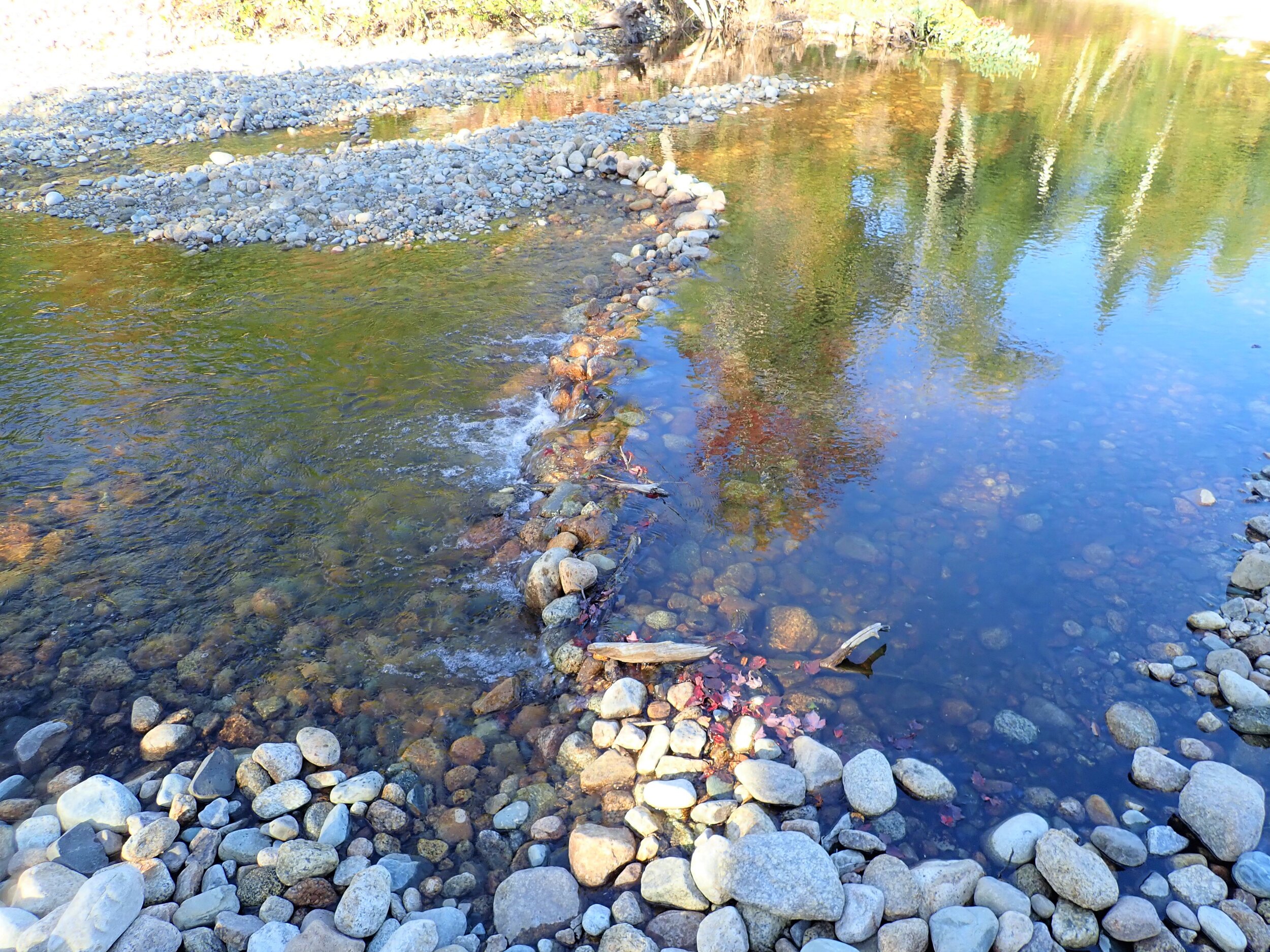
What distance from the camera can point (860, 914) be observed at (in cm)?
360

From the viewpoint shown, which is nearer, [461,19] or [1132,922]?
[1132,922]

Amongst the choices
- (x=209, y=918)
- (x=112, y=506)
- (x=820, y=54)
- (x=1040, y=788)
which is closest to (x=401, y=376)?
(x=112, y=506)

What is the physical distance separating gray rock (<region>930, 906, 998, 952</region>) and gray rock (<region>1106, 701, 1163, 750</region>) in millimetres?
1621

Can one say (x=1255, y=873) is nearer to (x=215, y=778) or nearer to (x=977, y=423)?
(x=977, y=423)

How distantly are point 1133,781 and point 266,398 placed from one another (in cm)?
818

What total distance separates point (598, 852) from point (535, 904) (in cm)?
39

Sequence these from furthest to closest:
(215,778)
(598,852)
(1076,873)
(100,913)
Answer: (215,778) → (598,852) → (1076,873) → (100,913)

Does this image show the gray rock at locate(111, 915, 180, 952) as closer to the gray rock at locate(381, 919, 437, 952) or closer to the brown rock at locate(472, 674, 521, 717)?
the gray rock at locate(381, 919, 437, 952)

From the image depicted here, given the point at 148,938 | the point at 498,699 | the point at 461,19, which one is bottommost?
the point at 498,699

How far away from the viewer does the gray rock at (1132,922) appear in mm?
3531

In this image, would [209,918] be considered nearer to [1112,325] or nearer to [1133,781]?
[1133,781]

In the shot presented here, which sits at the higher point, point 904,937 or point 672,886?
point 904,937

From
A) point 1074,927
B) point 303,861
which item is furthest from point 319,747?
point 1074,927

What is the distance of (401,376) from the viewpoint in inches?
343
